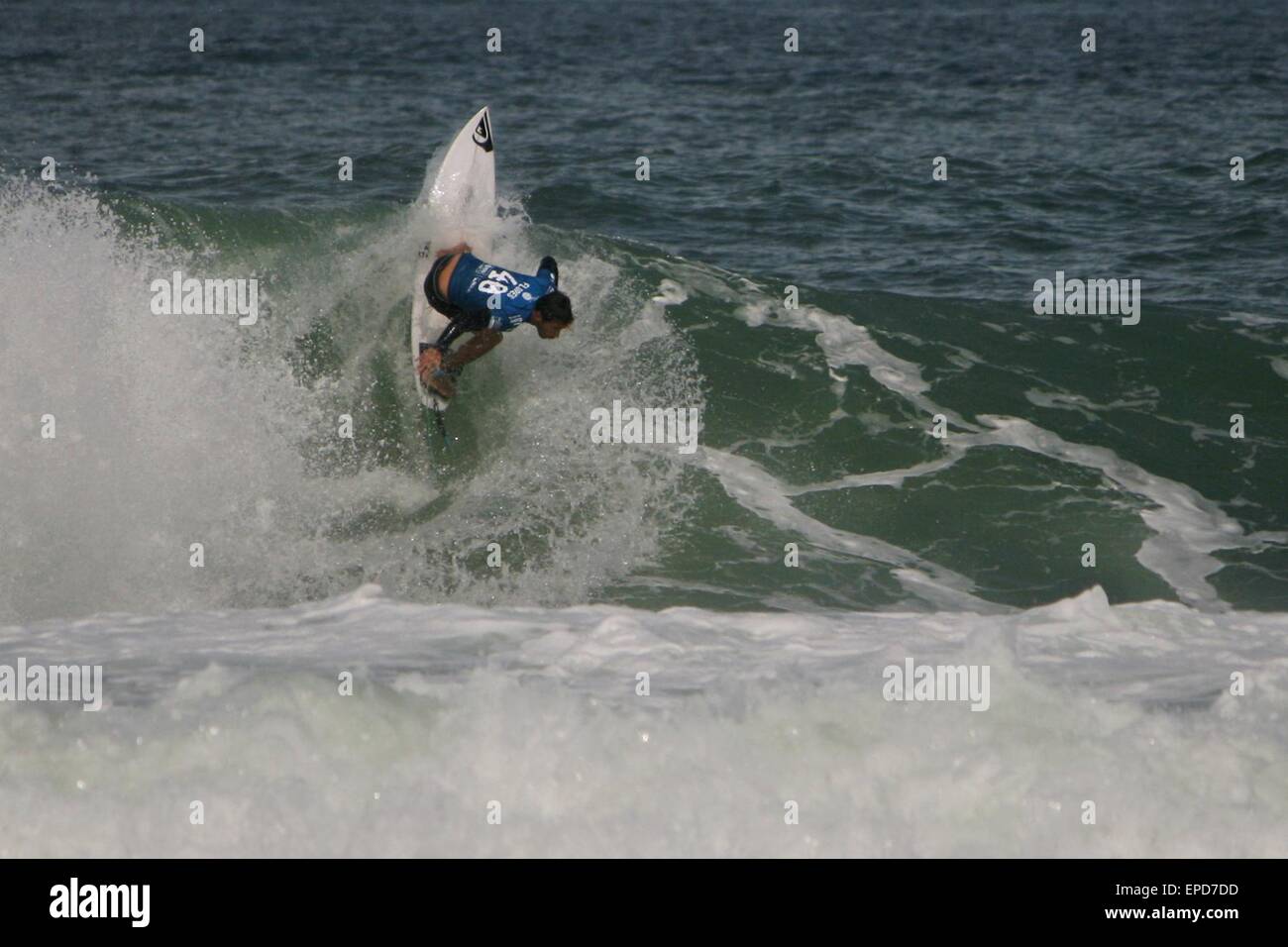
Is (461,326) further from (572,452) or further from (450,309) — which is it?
(572,452)

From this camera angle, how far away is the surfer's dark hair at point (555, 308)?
9.30m

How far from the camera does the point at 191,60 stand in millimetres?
29141

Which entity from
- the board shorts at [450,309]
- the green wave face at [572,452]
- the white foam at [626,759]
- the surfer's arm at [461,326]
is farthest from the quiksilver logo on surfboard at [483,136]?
the white foam at [626,759]

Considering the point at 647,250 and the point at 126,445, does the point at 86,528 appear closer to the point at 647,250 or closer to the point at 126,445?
the point at 126,445

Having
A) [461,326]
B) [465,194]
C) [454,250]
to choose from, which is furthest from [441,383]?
[465,194]

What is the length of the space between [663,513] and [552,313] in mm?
1464

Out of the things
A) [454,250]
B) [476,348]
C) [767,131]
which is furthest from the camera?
[767,131]

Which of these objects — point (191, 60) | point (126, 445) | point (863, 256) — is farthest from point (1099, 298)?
point (191, 60)

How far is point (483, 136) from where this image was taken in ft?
39.8

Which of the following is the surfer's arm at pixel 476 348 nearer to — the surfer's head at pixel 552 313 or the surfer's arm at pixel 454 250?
the surfer's head at pixel 552 313

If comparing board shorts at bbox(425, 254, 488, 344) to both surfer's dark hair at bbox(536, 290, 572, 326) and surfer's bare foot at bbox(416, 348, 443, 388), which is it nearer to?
surfer's bare foot at bbox(416, 348, 443, 388)

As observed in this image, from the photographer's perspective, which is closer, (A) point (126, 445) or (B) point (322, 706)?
(B) point (322, 706)

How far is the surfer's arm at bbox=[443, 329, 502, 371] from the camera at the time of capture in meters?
9.80

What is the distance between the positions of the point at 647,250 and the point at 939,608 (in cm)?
587
